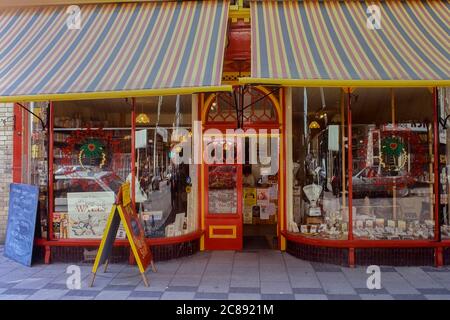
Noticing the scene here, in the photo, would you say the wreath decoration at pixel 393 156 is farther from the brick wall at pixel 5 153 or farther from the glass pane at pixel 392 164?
the brick wall at pixel 5 153

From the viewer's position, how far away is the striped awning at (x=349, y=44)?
17.6ft

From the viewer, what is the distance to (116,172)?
7547 mm

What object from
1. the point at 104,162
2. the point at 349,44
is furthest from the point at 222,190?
the point at 349,44

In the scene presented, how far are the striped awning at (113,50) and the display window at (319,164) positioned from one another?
7.34 feet

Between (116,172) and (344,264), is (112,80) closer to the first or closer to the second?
(116,172)

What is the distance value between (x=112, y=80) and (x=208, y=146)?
2.81 m

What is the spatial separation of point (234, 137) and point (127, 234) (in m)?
3.02

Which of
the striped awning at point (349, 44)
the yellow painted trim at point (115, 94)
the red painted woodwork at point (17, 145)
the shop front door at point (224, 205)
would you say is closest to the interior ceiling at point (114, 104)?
the red painted woodwork at point (17, 145)

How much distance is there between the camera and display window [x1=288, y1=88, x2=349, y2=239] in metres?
7.36

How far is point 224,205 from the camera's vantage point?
26.8 ft

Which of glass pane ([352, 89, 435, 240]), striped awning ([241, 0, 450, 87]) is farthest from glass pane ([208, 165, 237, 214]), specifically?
striped awning ([241, 0, 450, 87])

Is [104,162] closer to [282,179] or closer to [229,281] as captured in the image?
[229,281]

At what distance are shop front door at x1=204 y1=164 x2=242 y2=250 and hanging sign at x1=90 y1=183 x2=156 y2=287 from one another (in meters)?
1.80

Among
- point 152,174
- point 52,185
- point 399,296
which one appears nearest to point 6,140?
point 52,185
